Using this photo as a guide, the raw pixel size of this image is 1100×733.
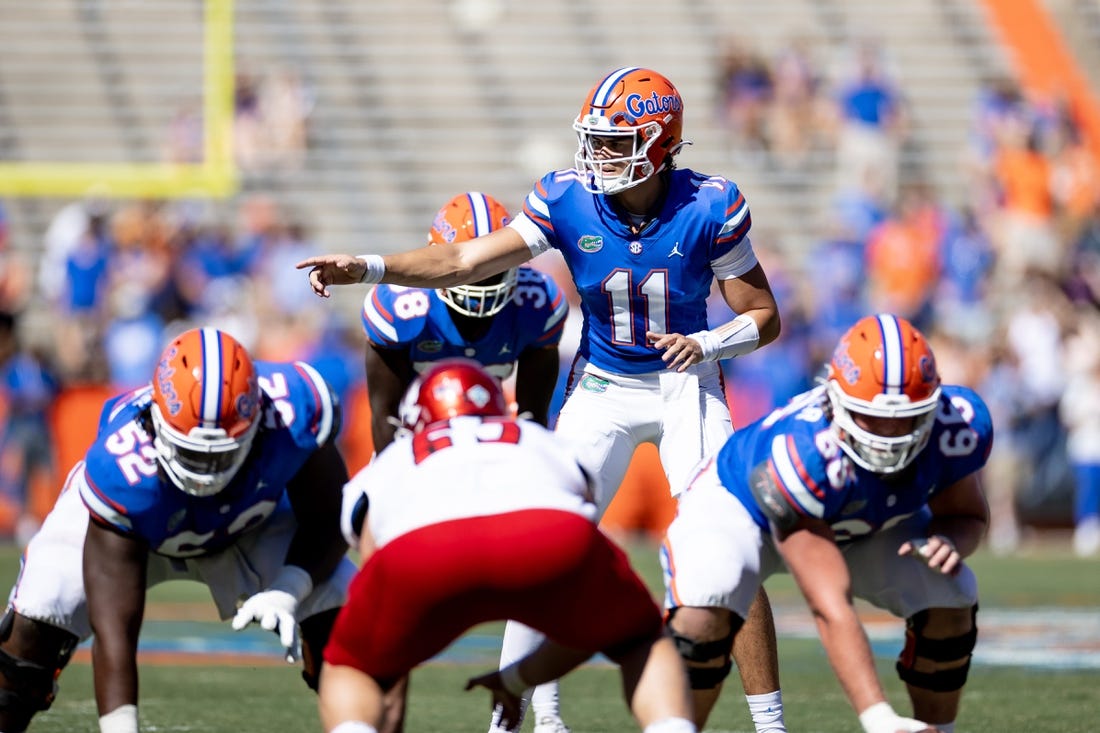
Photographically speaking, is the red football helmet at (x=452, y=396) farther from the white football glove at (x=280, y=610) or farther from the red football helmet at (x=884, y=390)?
the red football helmet at (x=884, y=390)

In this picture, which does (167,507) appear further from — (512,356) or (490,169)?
(490,169)

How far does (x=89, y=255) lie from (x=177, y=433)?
1003cm

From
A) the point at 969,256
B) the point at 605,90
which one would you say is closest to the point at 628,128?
the point at 605,90

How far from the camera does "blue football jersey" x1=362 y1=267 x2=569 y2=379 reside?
6.40 m

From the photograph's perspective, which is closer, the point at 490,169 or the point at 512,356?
the point at 512,356

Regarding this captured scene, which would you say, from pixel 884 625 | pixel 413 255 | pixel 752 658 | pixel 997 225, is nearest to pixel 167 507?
pixel 413 255

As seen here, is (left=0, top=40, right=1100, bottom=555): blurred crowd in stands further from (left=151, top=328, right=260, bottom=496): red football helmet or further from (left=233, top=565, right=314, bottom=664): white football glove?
(left=151, top=328, right=260, bottom=496): red football helmet

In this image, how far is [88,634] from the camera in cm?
523

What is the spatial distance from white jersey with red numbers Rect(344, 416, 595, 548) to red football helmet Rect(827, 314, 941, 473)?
783 millimetres

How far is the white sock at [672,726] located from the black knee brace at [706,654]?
67 cm

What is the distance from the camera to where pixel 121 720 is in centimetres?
459

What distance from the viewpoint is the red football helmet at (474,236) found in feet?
20.4

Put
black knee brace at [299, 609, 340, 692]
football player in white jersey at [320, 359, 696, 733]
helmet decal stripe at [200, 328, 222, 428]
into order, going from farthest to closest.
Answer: black knee brace at [299, 609, 340, 692], helmet decal stripe at [200, 328, 222, 428], football player in white jersey at [320, 359, 696, 733]

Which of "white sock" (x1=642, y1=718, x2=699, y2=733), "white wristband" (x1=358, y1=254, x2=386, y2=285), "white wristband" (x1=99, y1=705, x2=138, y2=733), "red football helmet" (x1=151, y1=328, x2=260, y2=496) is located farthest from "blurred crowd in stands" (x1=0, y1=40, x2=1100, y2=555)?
"white sock" (x1=642, y1=718, x2=699, y2=733)
